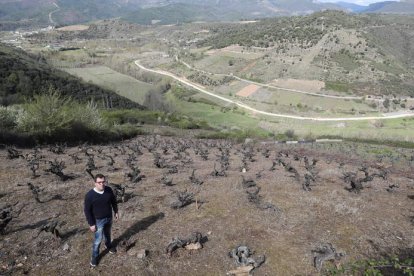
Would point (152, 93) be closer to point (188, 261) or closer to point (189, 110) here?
point (189, 110)

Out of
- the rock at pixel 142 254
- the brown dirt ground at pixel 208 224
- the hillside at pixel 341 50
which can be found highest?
the rock at pixel 142 254

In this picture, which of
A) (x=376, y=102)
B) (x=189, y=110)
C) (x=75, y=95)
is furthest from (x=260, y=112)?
(x=75, y=95)

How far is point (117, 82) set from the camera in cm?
10731

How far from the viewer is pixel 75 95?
6506 centimetres

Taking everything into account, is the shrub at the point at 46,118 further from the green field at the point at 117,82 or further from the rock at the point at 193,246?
the green field at the point at 117,82

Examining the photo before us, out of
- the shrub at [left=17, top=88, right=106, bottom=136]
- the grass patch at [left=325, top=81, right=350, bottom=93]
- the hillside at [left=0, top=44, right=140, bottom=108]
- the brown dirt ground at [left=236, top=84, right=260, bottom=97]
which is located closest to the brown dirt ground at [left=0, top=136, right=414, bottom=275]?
the shrub at [left=17, top=88, right=106, bottom=136]

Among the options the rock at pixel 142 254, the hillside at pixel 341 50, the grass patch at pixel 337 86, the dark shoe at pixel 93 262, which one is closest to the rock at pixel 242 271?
the rock at pixel 142 254

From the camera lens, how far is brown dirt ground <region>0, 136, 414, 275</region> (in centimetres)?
923

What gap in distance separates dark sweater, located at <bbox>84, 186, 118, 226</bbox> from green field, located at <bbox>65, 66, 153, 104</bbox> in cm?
8346

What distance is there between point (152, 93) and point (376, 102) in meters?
58.3

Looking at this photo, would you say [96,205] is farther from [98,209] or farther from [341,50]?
[341,50]

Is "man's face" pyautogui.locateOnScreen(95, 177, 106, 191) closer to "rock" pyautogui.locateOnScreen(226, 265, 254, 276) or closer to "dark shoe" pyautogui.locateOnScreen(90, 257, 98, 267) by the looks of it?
"dark shoe" pyautogui.locateOnScreen(90, 257, 98, 267)

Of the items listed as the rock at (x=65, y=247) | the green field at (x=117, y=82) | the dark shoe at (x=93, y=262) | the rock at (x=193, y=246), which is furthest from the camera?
the green field at (x=117, y=82)

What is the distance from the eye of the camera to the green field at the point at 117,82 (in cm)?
9744
